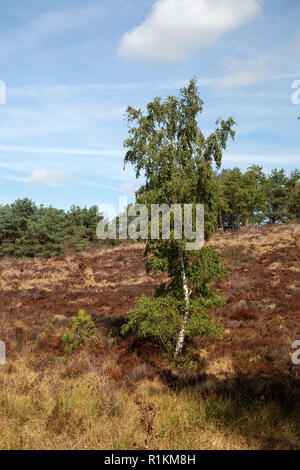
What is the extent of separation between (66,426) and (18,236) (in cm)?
4299

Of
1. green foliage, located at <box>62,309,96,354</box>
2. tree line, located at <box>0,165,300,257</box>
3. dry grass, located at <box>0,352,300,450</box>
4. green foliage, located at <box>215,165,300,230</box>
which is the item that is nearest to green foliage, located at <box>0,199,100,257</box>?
tree line, located at <box>0,165,300,257</box>

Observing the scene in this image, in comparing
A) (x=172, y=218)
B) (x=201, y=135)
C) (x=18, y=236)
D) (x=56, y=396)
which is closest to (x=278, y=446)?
(x=56, y=396)

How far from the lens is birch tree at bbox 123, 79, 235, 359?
27.9 ft

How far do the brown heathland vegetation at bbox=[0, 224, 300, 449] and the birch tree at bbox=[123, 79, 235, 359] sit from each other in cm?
126

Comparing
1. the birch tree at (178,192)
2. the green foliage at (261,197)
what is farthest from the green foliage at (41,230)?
the birch tree at (178,192)

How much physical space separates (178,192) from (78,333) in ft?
19.6

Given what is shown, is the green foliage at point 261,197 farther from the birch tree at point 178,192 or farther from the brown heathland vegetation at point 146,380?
the birch tree at point 178,192

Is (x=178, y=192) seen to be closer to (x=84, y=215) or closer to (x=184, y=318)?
(x=184, y=318)

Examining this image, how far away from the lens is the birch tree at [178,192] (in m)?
8.51

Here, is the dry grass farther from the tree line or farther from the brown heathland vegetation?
the tree line

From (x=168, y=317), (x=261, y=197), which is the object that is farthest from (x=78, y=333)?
(x=261, y=197)

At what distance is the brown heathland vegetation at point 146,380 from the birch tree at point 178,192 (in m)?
1.26

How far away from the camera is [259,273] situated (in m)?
18.7
